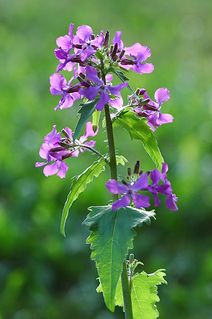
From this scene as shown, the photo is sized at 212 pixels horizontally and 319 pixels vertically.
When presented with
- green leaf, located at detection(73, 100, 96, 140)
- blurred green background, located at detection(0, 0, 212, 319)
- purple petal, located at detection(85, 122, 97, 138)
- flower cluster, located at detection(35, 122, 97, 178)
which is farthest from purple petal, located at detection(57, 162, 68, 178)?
blurred green background, located at detection(0, 0, 212, 319)

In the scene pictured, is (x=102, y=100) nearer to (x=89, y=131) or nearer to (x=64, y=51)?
(x=64, y=51)

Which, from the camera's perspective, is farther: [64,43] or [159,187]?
[64,43]

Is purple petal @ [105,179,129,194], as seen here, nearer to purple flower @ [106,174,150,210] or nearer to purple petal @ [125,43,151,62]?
purple flower @ [106,174,150,210]

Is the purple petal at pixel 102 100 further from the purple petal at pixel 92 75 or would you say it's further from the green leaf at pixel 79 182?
the green leaf at pixel 79 182

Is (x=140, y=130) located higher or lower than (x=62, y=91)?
lower

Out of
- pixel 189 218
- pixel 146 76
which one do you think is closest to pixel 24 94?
pixel 146 76

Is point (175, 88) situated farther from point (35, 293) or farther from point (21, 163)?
point (35, 293)

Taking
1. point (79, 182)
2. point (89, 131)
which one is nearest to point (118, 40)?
point (89, 131)
